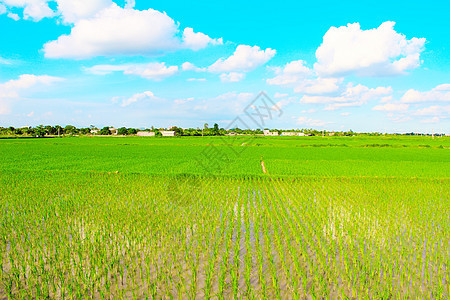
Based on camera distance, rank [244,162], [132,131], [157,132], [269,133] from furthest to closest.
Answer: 1. [132,131]
2. [269,133]
3. [157,132]
4. [244,162]

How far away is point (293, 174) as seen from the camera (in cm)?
1075

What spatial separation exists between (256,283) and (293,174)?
8.07 m

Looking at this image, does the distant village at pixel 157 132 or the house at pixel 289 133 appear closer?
the distant village at pixel 157 132

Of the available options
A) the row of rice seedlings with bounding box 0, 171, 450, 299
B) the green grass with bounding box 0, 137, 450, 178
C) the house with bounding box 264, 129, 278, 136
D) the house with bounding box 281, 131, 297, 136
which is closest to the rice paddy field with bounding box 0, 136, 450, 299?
the row of rice seedlings with bounding box 0, 171, 450, 299

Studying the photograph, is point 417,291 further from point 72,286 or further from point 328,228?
point 72,286

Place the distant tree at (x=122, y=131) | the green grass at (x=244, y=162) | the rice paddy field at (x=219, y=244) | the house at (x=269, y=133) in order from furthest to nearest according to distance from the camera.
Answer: the distant tree at (x=122, y=131) → the house at (x=269, y=133) → the green grass at (x=244, y=162) → the rice paddy field at (x=219, y=244)

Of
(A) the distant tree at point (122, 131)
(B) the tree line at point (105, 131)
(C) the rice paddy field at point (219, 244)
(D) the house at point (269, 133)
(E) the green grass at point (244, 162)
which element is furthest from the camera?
(A) the distant tree at point (122, 131)

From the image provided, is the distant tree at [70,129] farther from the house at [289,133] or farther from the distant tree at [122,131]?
the house at [289,133]

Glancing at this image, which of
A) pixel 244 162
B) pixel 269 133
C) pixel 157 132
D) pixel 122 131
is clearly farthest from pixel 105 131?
pixel 244 162

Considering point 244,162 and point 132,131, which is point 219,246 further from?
point 132,131

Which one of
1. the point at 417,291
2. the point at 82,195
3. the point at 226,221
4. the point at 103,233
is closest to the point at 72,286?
the point at 103,233

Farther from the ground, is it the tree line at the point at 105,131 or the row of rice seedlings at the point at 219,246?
the tree line at the point at 105,131

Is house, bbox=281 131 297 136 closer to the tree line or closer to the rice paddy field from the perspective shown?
the tree line

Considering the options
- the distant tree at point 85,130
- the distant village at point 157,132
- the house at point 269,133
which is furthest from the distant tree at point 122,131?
the house at point 269,133
